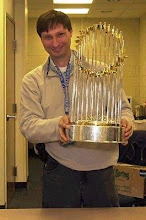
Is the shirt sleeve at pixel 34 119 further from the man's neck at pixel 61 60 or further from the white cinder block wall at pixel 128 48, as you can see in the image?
the white cinder block wall at pixel 128 48

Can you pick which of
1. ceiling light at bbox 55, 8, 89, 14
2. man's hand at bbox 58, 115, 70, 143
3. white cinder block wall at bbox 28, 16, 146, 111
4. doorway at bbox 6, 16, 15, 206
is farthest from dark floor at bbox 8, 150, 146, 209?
ceiling light at bbox 55, 8, 89, 14

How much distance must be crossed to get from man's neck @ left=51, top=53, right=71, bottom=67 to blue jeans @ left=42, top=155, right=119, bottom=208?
0.42 meters

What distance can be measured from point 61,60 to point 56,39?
0.16 m

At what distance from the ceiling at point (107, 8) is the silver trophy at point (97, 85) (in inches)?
195

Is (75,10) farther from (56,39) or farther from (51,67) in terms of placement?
(56,39)

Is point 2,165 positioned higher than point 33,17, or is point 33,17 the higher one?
point 33,17

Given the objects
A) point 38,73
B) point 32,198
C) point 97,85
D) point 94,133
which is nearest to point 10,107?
point 32,198

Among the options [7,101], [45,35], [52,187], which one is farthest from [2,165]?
[45,35]

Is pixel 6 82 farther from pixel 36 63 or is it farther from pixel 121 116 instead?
pixel 36 63

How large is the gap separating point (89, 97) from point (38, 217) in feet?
1.61

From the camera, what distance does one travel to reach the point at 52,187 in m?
1.72

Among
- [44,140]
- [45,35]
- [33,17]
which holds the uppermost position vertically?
[33,17]

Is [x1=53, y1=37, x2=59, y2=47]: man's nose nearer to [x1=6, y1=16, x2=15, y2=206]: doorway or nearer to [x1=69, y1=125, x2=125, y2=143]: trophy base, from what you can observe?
[x1=69, y1=125, x2=125, y2=143]: trophy base

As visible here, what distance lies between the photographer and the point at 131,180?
3430mm
